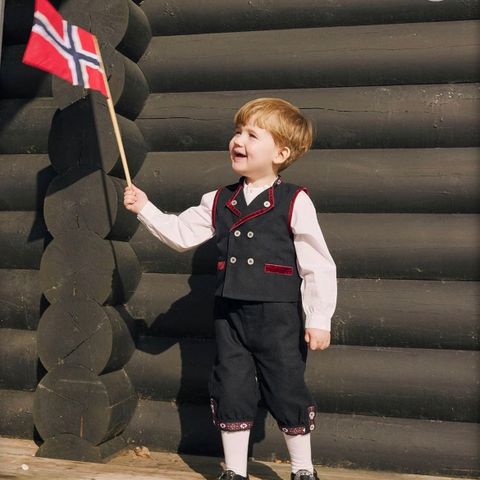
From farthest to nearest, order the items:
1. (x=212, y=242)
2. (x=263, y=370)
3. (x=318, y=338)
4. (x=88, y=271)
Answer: (x=212, y=242) → (x=88, y=271) → (x=263, y=370) → (x=318, y=338)

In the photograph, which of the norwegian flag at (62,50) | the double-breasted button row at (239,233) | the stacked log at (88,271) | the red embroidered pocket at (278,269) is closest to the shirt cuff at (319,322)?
the red embroidered pocket at (278,269)

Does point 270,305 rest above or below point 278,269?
below

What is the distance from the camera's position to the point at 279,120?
3.46 meters

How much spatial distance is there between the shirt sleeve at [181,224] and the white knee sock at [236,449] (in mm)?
920

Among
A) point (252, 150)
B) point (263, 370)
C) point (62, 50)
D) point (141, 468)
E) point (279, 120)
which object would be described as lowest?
point (141, 468)

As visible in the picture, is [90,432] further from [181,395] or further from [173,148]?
[173,148]

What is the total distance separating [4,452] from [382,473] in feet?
6.46

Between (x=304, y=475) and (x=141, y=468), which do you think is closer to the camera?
(x=304, y=475)

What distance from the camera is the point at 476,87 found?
4000 mm

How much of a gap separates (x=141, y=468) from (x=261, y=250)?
1240mm

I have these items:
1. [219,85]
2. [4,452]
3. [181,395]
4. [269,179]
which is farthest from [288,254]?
[4,452]

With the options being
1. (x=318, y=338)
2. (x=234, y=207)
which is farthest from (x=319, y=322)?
(x=234, y=207)

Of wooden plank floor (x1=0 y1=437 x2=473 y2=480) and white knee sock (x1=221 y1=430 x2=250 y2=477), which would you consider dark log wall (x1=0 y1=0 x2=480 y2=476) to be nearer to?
wooden plank floor (x1=0 y1=437 x2=473 y2=480)

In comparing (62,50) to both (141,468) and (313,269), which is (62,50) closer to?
(313,269)
